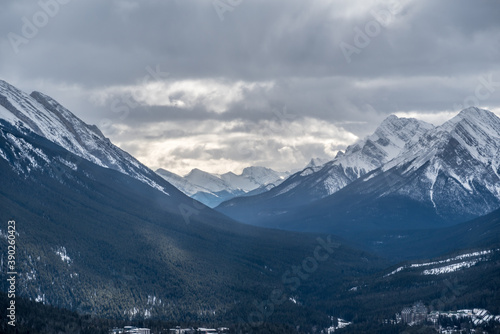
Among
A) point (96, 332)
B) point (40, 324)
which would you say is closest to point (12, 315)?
point (40, 324)

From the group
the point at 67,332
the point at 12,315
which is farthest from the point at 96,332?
the point at 12,315

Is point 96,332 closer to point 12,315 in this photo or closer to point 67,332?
point 67,332

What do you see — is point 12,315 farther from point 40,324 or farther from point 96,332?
point 96,332
